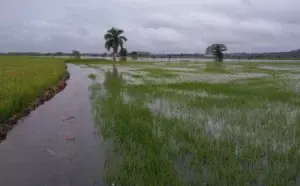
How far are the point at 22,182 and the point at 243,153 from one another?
4777 mm

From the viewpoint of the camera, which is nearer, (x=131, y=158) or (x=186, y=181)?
(x=186, y=181)

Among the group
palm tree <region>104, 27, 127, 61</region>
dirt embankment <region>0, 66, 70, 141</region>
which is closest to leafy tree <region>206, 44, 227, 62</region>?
palm tree <region>104, 27, 127, 61</region>

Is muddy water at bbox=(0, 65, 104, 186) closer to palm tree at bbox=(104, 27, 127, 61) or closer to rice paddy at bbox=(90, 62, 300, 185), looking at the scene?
rice paddy at bbox=(90, 62, 300, 185)

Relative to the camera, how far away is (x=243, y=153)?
284 inches

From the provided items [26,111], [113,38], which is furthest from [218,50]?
[26,111]

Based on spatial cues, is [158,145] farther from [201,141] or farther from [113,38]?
[113,38]

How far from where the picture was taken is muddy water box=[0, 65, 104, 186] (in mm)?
6422

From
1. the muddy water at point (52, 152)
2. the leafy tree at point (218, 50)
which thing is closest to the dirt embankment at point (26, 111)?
the muddy water at point (52, 152)

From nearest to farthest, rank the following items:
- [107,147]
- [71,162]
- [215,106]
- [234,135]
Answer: [71,162], [107,147], [234,135], [215,106]

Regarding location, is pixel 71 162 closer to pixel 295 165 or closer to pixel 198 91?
pixel 295 165

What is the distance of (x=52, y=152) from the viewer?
814 cm

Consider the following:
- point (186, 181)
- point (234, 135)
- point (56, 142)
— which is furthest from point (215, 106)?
point (186, 181)

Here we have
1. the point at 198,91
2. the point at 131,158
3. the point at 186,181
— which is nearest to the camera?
the point at 186,181

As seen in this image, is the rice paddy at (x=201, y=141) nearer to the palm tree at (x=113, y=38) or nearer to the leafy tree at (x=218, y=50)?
the palm tree at (x=113, y=38)
